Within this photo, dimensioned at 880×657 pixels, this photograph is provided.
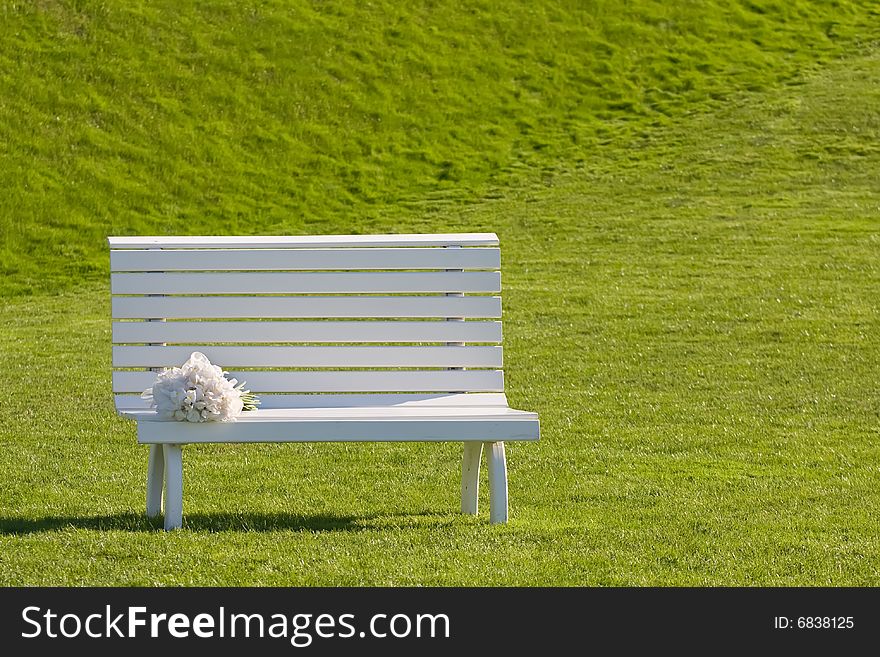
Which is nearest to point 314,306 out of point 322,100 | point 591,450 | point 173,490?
point 173,490

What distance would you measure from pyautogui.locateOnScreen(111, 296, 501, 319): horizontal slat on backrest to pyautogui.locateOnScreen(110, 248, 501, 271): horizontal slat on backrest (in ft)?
0.47

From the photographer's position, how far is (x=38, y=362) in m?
10.5

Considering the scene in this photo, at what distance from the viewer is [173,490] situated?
5348 millimetres

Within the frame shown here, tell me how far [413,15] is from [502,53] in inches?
70.0

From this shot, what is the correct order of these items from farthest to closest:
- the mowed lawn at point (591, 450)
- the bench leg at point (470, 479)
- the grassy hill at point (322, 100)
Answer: the grassy hill at point (322, 100)
the bench leg at point (470, 479)
the mowed lawn at point (591, 450)

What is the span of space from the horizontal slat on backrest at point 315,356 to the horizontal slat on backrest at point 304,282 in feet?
0.88

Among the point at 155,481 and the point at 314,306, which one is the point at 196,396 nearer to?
the point at 155,481

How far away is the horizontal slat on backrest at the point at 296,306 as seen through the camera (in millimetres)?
6055

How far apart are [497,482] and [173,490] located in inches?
51.8

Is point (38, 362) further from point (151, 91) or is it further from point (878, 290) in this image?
point (151, 91)

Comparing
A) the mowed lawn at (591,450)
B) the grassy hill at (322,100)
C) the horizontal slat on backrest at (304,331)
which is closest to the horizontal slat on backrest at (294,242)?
the horizontal slat on backrest at (304,331)

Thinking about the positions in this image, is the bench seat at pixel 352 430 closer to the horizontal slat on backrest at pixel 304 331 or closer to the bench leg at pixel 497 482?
the bench leg at pixel 497 482

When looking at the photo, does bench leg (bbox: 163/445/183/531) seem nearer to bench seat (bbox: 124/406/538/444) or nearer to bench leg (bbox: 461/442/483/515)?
bench seat (bbox: 124/406/538/444)

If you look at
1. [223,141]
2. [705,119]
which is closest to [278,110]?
[223,141]
